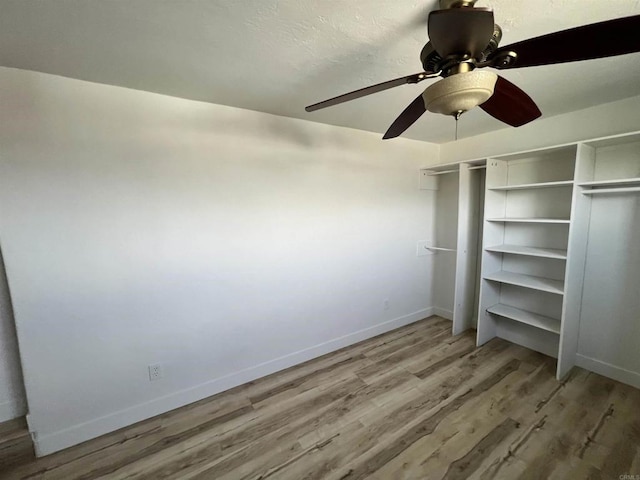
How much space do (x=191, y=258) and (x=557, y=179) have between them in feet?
10.8

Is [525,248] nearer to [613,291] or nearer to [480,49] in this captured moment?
[613,291]

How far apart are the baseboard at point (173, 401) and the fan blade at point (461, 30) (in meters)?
2.50

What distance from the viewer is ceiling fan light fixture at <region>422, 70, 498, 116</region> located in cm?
90

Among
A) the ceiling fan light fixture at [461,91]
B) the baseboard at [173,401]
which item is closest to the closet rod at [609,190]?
the ceiling fan light fixture at [461,91]

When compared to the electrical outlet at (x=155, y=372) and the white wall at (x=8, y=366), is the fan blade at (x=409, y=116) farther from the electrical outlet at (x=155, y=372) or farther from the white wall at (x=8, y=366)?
the white wall at (x=8, y=366)

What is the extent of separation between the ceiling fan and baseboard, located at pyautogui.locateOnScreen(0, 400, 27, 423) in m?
2.97

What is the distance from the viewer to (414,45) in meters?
1.30

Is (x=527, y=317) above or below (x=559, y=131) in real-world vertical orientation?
below

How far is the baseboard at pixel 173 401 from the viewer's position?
1.66 metres

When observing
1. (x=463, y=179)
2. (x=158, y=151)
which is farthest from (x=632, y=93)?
(x=158, y=151)

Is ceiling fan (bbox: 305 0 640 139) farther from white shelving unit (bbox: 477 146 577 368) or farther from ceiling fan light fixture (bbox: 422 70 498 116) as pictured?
white shelving unit (bbox: 477 146 577 368)

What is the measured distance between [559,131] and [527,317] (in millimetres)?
1779

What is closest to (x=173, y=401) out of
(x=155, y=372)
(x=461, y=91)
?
(x=155, y=372)

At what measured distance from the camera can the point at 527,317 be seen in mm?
2590
